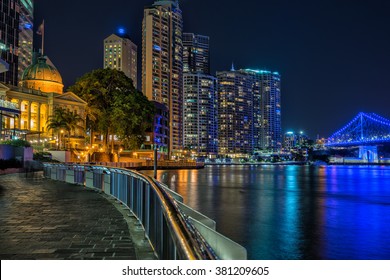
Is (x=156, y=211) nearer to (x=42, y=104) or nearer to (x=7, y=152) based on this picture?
(x=7, y=152)

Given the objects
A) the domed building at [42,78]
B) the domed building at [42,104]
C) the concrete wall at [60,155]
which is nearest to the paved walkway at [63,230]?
the concrete wall at [60,155]

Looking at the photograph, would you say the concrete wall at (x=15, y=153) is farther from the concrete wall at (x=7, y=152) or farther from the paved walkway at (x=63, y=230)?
the paved walkway at (x=63, y=230)

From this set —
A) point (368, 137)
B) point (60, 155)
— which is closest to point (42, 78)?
point (60, 155)

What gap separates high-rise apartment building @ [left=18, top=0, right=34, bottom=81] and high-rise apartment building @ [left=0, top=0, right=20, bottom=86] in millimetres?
44681

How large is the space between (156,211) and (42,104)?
290 ft

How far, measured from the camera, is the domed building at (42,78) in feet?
314

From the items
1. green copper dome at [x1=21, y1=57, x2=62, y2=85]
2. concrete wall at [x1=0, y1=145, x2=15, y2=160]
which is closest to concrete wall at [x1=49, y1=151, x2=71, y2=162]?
concrete wall at [x1=0, y1=145, x2=15, y2=160]

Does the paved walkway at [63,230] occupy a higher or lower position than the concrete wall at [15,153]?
lower

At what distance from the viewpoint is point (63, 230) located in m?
9.15

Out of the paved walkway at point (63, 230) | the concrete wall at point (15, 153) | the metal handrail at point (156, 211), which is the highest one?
the concrete wall at point (15, 153)

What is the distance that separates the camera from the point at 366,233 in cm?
1466

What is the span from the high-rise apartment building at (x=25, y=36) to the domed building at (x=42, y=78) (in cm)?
7324

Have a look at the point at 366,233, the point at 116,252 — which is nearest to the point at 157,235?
the point at 116,252
